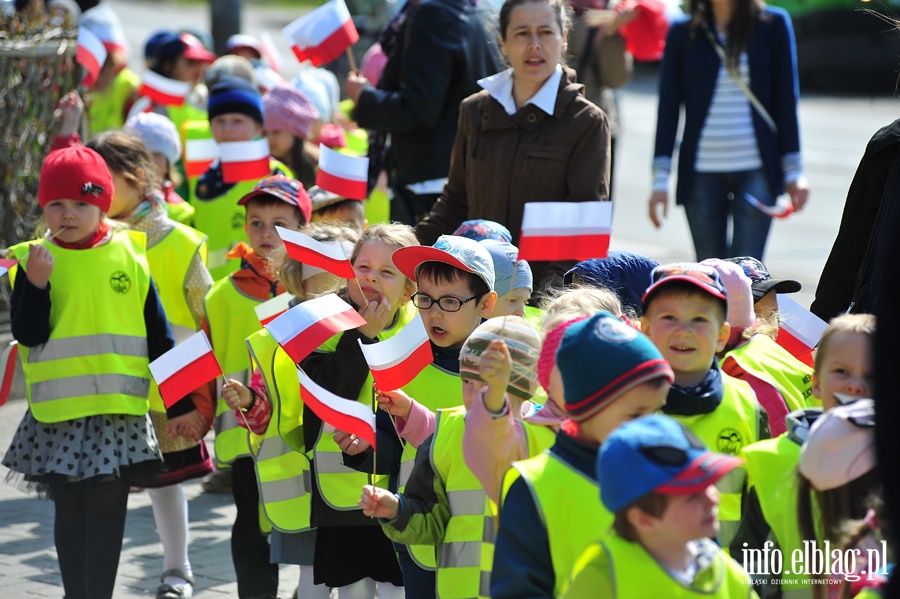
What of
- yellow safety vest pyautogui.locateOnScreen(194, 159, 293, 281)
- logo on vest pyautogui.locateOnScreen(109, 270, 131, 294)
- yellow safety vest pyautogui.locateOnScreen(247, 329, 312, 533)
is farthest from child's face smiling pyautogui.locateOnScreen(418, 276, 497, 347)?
yellow safety vest pyautogui.locateOnScreen(194, 159, 293, 281)

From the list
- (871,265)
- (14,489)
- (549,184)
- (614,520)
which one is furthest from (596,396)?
(14,489)

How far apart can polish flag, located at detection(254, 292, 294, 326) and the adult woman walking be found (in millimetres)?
3023

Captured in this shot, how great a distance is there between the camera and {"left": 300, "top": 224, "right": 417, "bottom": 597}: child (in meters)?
4.80

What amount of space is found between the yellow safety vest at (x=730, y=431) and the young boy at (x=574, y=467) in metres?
0.55

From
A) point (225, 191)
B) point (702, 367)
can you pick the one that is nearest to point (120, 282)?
point (225, 191)

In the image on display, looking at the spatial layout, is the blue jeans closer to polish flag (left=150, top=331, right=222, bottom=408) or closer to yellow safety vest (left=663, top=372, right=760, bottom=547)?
polish flag (left=150, top=331, right=222, bottom=408)

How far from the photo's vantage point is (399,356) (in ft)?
13.5

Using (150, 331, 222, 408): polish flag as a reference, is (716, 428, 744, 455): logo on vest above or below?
above

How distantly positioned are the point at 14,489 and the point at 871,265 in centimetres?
453

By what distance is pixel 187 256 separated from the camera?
6320 mm

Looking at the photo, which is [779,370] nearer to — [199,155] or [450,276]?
[450,276]

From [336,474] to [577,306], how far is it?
1.31 metres

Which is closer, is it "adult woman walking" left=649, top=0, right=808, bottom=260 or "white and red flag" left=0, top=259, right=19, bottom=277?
"white and red flag" left=0, top=259, right=19, bottom=277

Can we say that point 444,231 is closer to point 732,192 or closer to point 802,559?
point 732,192
